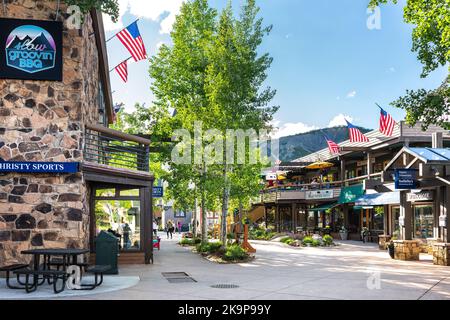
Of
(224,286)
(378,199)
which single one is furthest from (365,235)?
(224,286)

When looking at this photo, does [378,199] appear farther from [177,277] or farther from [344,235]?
[177,277]

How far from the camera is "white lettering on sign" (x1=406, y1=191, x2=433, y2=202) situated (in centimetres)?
2153

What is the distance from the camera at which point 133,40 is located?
21.9m

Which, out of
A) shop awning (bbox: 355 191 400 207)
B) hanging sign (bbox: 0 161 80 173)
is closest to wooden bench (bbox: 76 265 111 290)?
hanging sign (bbox: 0 161 80 173)

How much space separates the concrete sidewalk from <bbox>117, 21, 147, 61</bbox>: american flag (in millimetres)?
9045

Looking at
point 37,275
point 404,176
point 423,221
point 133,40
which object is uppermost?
point 133,40

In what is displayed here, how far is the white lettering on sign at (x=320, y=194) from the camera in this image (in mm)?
40188

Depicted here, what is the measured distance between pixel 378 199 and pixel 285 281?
19.1m

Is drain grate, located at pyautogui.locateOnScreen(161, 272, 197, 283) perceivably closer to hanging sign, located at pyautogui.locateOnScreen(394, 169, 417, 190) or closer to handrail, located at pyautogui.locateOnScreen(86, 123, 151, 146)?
handrail, located at pyautogui.locateOnScreen(86, 123, 151, 146)

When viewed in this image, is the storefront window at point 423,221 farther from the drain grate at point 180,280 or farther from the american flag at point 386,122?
the drain grate at point 180,280

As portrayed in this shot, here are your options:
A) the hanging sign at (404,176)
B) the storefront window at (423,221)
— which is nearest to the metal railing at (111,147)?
the hanging sign at (404,176)

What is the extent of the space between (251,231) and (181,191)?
15.1 m
